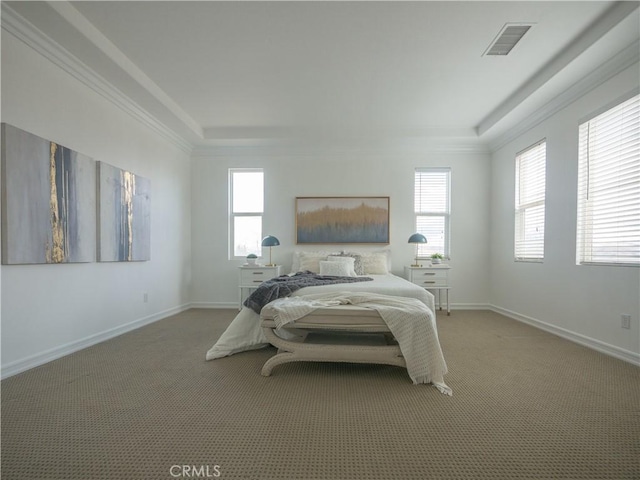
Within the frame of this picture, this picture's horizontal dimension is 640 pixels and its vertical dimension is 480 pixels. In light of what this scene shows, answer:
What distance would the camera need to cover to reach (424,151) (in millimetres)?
5242

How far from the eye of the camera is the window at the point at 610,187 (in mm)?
2721

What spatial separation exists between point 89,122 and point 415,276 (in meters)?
4.54

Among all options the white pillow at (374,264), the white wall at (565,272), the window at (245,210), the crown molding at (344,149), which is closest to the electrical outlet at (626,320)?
the white wall at (565,272)

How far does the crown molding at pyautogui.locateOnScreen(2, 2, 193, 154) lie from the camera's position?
7.63ft

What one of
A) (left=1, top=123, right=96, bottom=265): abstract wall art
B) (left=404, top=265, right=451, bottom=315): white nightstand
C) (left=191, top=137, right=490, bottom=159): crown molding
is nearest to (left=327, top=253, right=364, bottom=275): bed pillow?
(left=404, top=265, right=451, bottom=315): white nightstand

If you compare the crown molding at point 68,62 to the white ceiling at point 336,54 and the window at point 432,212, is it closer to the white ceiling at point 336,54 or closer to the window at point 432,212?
the white ceiling at point 336,54

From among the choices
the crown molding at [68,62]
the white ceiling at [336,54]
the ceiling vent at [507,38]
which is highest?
the ceiling vent at [507,38]

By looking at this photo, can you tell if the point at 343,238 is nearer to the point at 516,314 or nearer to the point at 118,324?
the point at 516,314

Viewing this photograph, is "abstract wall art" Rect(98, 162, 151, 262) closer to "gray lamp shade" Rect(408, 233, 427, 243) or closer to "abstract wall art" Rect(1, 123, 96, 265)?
"abstract wall art" Rect(1, 123, 96, 265)

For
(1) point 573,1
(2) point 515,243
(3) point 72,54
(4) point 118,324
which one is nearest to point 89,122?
(3) point 72,54

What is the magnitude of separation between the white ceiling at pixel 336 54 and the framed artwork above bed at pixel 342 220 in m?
1.40

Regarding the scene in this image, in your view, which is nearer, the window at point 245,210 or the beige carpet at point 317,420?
the beige carpet at point 317,420

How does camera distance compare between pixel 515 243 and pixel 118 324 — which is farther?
pixel 515 243

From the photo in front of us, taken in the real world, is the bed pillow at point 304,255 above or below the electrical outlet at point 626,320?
above
